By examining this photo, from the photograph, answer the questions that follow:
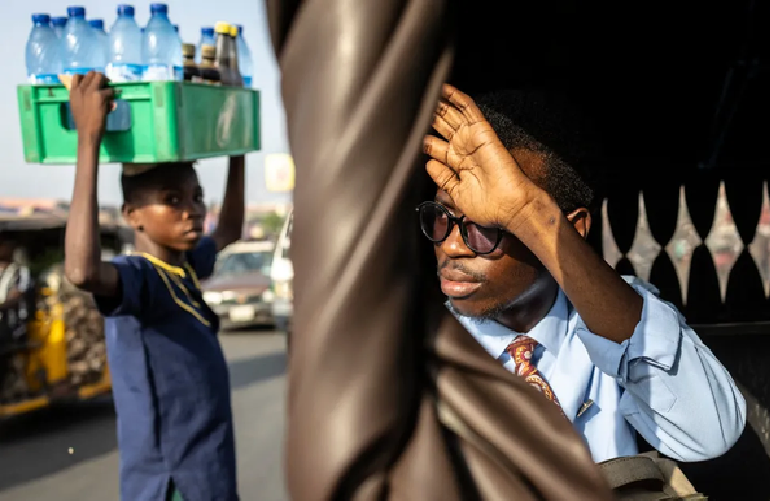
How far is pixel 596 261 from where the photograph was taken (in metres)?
1.21

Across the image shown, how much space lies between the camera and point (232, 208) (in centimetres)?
409

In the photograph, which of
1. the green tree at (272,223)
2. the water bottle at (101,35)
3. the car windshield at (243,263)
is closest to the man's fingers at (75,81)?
the water bottle at (101,35)

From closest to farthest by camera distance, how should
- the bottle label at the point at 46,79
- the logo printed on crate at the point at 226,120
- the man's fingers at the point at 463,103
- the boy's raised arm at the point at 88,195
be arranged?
the man's fingers at the point at 463,103 → the boy's raised arm at the point at 88,195 → the bottle label at the point at 46,79 → the logo printed on crate at the point at 226,120

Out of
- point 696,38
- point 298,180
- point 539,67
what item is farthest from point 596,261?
point 696,38

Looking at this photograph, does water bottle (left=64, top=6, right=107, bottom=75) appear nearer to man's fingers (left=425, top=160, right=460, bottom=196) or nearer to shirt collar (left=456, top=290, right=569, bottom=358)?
shirt collar (left=456, top=290, right=569, bottom=358)

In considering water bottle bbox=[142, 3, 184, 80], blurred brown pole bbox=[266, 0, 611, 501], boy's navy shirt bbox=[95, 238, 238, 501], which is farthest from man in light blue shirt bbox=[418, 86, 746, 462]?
water bottle bbox=[142, 3, 184, 80]

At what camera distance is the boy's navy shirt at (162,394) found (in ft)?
9.93

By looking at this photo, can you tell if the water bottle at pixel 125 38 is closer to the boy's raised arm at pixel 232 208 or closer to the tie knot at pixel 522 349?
the boy's raised arm at pixel 232 208

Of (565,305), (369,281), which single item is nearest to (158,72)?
(565,305)

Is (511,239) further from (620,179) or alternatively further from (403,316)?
(620,179)

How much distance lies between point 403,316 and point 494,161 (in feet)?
1.19

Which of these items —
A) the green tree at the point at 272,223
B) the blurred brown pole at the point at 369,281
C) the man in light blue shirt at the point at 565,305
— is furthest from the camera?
the green tree at the point at 272,223

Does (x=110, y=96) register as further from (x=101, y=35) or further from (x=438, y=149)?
(x=438, y=149)

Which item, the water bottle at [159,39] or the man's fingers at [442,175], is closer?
the man's fingers at [442,175]
